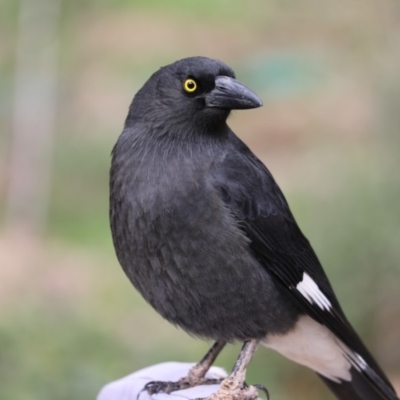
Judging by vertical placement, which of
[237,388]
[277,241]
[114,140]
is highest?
Result: [277,241]

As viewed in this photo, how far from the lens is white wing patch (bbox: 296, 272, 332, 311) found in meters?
2.72

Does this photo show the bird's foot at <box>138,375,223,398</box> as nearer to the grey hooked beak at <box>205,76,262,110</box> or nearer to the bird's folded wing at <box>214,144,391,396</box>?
the bird's folded wing at <box>214,144,391,396</box>

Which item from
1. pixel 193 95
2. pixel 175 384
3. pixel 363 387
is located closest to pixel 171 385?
pixel 175 384

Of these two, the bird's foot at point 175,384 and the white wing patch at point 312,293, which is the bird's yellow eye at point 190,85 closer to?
the white wing patch at point 312,293

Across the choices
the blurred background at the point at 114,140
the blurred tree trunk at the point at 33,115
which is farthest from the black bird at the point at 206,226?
the blurred tree trunk at the point at 33,115

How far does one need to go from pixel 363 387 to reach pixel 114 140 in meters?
5.64

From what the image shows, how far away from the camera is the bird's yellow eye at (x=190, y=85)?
2580mm

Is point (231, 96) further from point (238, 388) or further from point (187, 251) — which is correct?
point (238, 388)

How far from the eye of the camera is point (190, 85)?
259 cm

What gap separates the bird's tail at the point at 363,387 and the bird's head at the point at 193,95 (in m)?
0.96

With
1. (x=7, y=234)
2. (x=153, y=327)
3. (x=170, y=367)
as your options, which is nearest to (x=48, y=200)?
(x=7, y=234)

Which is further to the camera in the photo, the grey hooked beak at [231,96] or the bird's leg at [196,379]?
the bird's leg at [196,379]

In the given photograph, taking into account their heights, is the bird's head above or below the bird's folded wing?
above

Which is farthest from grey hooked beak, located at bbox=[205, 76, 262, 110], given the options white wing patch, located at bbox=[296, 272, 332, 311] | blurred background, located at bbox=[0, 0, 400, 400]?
blurred background, located at bbox=[0, 0, 400, 400]
